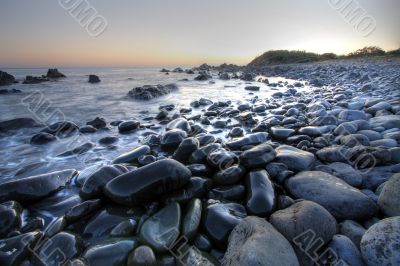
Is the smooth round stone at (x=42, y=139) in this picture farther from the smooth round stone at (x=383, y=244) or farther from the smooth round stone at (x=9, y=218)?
the smooth round stone at (x=383, y=244)

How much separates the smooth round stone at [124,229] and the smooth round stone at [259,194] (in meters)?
1.19

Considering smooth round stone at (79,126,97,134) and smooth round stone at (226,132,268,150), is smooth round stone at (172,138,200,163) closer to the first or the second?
smooth round stone at (226,132,268,150)

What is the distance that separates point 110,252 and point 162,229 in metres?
0.48

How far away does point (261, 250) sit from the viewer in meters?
1.78

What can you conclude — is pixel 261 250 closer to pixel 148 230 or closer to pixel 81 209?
pixel 148 230

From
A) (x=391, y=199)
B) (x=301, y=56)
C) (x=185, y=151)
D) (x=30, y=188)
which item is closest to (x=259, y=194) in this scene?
(x=391, y=199)

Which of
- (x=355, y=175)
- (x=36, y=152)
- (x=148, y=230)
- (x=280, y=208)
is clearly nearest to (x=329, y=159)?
(x=355, y=175)

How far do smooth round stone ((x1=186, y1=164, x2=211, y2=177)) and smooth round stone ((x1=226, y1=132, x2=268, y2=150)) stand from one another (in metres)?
1.00

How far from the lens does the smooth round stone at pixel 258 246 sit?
1.74m

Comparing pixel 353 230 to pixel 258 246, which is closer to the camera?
pixel 258 246

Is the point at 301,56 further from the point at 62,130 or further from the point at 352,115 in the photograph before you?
the point at 62,130

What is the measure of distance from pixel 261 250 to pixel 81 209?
6.38 feet

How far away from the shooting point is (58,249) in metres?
2.16

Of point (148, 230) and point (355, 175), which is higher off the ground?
point (355, 175)
